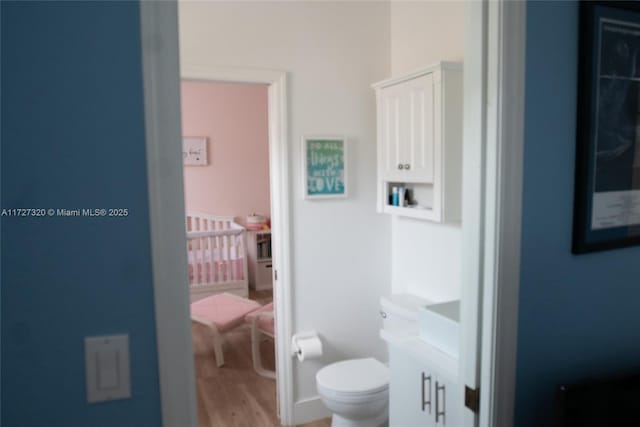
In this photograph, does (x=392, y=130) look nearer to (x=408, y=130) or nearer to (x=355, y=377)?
(x=408, y=130)

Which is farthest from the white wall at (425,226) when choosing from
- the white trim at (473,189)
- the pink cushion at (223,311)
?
the pink cushion at (223,311)

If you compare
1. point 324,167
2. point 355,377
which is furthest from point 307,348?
point 324,167

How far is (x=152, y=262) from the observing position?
88 centimetres

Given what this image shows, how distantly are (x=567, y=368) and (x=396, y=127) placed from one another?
5.41ft

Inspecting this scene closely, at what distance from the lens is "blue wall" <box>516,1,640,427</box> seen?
121 centimetres

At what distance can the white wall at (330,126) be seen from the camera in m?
2.73

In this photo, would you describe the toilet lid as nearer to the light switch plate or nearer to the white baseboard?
the white baseboard

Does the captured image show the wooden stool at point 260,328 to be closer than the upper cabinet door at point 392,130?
No

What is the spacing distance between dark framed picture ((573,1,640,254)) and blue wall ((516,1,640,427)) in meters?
0.03

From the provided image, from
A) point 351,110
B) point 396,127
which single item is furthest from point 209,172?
point 396,127

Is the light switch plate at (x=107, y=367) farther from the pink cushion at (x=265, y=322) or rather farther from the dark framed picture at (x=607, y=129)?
the pink cushion at (x=265, y=322)

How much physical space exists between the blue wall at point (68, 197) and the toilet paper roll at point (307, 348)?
204 centimetres

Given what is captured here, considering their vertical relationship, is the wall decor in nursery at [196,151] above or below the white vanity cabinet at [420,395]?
above

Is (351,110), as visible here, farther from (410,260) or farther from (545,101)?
(545,101)
